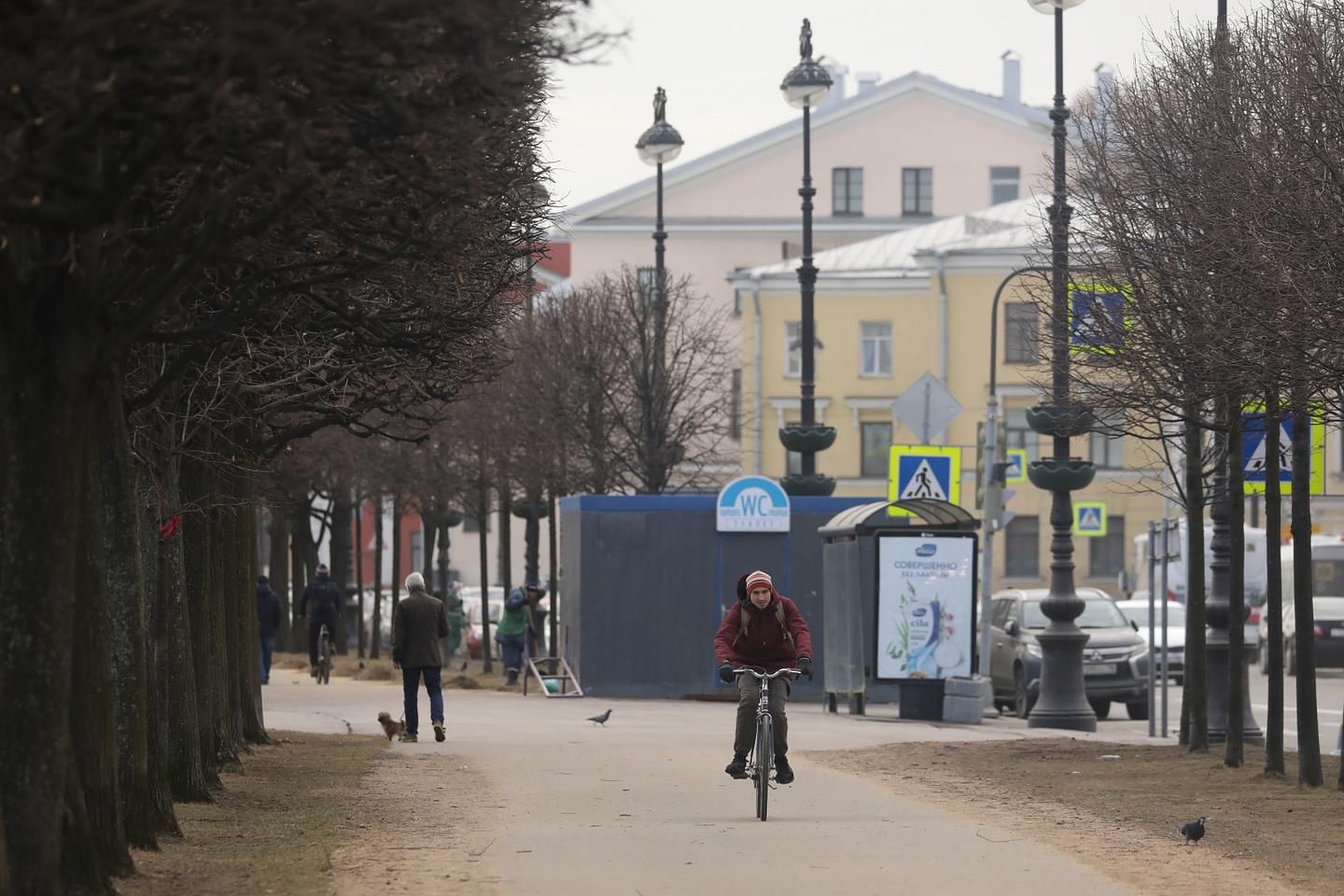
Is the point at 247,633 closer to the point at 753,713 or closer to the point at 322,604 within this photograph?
the point at 753,713

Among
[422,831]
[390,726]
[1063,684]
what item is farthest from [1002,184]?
[422,831]

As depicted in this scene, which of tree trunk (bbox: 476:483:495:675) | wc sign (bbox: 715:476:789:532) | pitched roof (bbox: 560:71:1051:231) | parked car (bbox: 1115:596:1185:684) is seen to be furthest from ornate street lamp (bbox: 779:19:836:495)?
pitched roof (bbox: 560:71:1051:231)

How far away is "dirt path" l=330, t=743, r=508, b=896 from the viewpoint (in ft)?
36.9

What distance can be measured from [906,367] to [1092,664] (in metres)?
40.7

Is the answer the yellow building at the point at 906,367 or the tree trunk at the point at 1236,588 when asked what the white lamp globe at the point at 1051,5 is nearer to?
the tree trunk at the point at 1236,588

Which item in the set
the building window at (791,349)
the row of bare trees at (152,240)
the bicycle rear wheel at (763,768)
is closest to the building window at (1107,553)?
the building window at (791,349)

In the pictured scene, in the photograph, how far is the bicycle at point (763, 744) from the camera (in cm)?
1475

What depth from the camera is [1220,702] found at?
21.8 metres

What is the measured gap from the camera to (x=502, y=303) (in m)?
16.8

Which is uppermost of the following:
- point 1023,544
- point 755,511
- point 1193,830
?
point 755,511

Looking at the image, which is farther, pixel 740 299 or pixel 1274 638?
pixel 740 299

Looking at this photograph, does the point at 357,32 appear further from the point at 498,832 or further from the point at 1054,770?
the point at 1054,770

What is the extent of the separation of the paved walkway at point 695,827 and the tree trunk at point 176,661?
5.37 feet

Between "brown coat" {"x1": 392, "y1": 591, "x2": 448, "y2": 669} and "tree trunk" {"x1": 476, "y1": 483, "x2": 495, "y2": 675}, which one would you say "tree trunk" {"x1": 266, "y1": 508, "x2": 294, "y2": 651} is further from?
"brown coat" {"x1": 392, "y1": 591, "x2": 448, "y2": 669}
